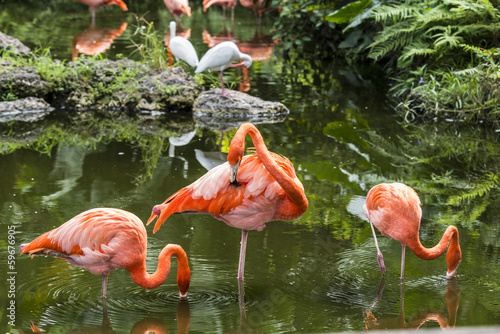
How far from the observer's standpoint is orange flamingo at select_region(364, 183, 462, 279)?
12.1 ft

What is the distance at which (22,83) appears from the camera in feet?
25.4

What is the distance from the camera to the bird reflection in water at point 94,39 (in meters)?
10.8

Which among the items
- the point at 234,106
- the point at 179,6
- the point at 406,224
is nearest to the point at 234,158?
the point at 406,224

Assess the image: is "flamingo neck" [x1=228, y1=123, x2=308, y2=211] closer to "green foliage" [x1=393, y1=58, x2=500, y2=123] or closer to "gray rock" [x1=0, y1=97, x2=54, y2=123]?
"green foliage" [x1=393, y1=58, x2=500, y2=123]

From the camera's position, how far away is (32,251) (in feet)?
11.0

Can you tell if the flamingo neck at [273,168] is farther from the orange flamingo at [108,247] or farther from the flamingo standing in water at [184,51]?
the flamingo standing in water at [184,51]

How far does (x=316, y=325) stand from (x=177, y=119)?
15.5 feet

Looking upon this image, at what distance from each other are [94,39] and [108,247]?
9.57 metres

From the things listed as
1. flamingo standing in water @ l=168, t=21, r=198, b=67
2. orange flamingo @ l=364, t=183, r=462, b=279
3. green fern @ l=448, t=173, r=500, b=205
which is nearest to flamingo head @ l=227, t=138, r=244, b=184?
orange flamingo @ l=364, t=183, r=462, b=279

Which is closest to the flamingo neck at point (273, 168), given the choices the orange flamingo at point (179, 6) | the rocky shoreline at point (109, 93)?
the rocky shoreline at point (109, 93)

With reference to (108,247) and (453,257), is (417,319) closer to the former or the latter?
(453,257)

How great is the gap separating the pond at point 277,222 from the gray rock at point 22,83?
40 centimetres

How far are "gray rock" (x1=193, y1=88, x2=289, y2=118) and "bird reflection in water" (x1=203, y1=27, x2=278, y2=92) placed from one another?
211 cm

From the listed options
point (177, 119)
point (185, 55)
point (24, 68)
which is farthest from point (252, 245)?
point (24, 68)
